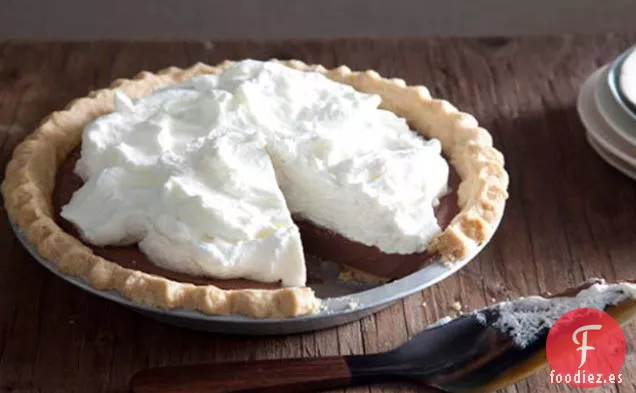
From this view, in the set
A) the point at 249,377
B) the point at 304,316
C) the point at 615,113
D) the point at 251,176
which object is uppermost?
the point at 615,113

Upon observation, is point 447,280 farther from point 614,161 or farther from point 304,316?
point 614,161

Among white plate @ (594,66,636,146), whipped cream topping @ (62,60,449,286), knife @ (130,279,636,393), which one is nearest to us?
knife @ (130,279,636,393)

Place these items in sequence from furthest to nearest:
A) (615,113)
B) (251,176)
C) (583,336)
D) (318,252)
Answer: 1. (615,113)
2. (318,252)
3. (251,176)
4. (583,336)

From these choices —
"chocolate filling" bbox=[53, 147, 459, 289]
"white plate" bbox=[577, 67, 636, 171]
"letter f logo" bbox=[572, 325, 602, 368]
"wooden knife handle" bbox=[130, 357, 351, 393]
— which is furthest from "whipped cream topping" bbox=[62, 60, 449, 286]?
"white plate" bbox=[577, 67, 636, 171]

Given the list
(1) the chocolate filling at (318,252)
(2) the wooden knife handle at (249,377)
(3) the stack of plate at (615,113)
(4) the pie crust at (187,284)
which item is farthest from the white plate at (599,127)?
(2) the wooden knife handle at (249,377)

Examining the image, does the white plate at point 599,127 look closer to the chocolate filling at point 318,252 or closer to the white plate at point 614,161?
the white plate at point 614,161

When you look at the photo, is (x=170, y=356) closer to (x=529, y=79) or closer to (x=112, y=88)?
(x=112, y=88)

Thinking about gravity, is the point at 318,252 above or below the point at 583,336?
above

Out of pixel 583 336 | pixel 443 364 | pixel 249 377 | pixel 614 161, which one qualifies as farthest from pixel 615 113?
pixel 249 377

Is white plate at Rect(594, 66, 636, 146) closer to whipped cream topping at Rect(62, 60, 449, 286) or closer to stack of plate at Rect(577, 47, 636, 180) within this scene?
stack of plate at Rect(577, 47, 636, 180)
